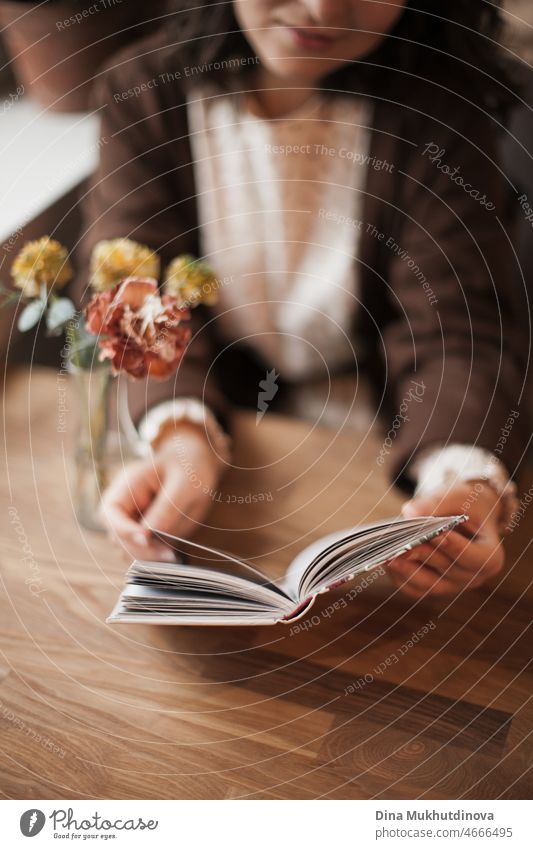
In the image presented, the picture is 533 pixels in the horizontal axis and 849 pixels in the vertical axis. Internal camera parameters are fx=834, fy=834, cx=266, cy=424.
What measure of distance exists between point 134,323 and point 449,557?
292 mm

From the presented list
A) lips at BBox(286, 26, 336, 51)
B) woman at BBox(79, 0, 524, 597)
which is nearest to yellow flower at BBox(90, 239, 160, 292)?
woman at BBox(79, 0, 524, 597)

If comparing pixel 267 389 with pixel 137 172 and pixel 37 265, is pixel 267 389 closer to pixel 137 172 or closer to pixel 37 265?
pixel 137 172

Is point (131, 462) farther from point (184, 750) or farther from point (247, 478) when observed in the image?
point (184, 750)

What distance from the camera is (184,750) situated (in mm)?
536

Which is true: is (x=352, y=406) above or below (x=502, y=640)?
above

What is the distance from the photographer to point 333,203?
841mm

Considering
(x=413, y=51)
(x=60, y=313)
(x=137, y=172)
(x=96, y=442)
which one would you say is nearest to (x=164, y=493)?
(x=96, y=442)

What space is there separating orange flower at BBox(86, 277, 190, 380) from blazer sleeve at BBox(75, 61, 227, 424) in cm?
20

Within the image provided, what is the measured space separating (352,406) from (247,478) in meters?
0.19

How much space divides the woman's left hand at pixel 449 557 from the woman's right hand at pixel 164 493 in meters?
0.17
